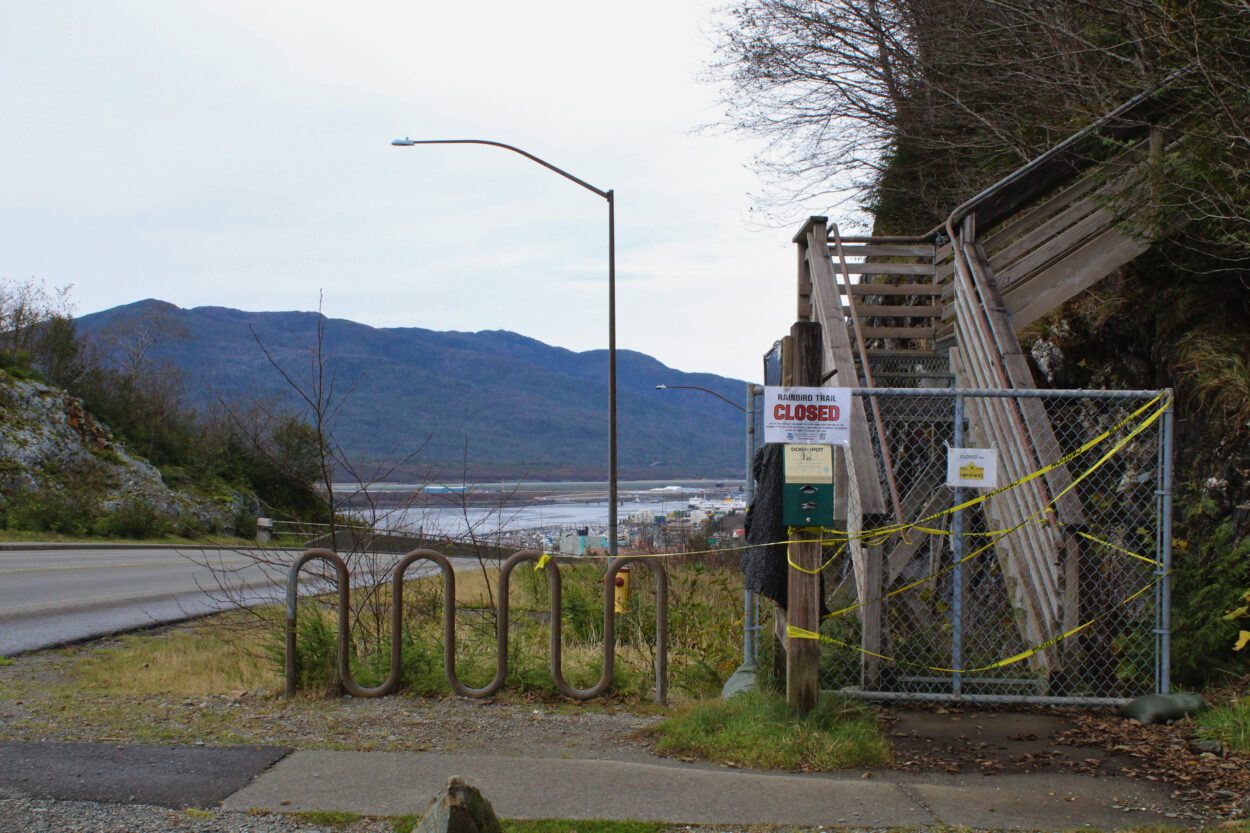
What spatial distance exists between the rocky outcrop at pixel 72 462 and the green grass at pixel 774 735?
26270mm

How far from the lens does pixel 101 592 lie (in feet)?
52.8

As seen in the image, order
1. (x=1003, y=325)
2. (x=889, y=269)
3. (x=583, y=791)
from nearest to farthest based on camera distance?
(x=583, y=791), (x=1003, y=325), (x=889, y=269)

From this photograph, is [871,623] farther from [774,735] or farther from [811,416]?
[811,416]

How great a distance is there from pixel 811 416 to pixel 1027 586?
276cm

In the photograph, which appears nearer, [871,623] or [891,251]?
[871,623]

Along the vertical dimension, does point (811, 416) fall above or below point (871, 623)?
above

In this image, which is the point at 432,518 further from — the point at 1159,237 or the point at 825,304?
the point at 1159,237

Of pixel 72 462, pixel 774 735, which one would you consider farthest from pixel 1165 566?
pixel 72 462

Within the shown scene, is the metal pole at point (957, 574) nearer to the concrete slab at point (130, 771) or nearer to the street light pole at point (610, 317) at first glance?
the concrete slab at point (130, 771)

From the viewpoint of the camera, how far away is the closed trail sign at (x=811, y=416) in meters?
7.03

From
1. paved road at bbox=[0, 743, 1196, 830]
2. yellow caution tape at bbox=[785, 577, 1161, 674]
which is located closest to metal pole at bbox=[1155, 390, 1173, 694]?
yellow caution tape at bbox=[785, 577, 1161, 674]

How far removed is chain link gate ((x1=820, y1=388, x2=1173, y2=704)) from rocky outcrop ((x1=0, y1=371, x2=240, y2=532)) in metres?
25.9

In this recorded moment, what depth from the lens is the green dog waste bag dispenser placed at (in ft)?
23.0

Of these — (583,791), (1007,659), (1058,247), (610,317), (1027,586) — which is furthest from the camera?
(610,317)
